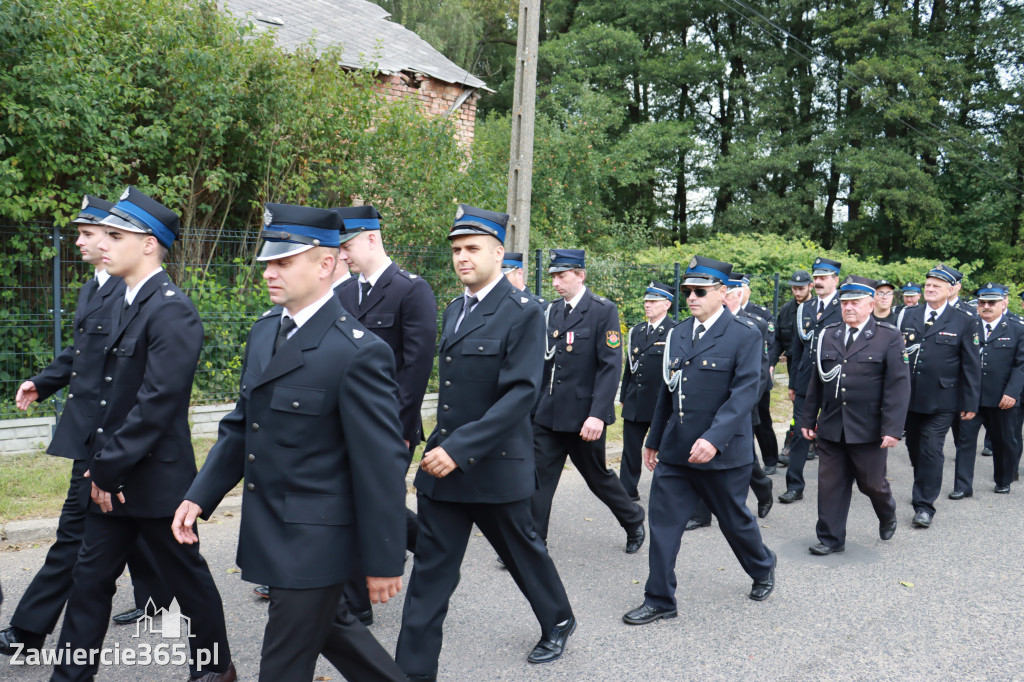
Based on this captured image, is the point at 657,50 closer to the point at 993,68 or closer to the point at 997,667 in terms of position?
the point at 993,68

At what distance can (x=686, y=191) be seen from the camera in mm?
32719

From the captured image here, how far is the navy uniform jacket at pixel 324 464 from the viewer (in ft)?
9.08

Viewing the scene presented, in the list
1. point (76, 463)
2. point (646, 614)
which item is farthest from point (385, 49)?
point (646, 614)

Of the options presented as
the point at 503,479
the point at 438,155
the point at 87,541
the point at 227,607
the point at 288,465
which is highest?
the point at 438,155

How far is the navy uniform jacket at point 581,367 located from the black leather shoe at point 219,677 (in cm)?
264

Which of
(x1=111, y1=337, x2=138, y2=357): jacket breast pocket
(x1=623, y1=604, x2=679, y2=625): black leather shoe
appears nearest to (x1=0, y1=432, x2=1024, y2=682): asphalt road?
(x1=623, y1=604, x2=679, y2=625): black leather shoe

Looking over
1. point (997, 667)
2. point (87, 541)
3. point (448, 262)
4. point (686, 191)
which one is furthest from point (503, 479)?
point (686, 191)

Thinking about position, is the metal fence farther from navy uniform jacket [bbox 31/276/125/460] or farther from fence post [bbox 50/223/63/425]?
navy uniform jacket [bbox 31/276/125/460]

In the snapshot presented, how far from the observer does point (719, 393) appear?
5.02 m

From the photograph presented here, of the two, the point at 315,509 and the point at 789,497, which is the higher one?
the point at 315,509

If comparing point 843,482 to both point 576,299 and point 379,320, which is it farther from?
point 379,320

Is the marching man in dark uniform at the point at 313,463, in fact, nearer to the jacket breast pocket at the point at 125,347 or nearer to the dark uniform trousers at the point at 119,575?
the dark uniform trousers at the point at 119,575

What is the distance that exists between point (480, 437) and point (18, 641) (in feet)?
8.17

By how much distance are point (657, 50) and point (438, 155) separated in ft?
78.9
